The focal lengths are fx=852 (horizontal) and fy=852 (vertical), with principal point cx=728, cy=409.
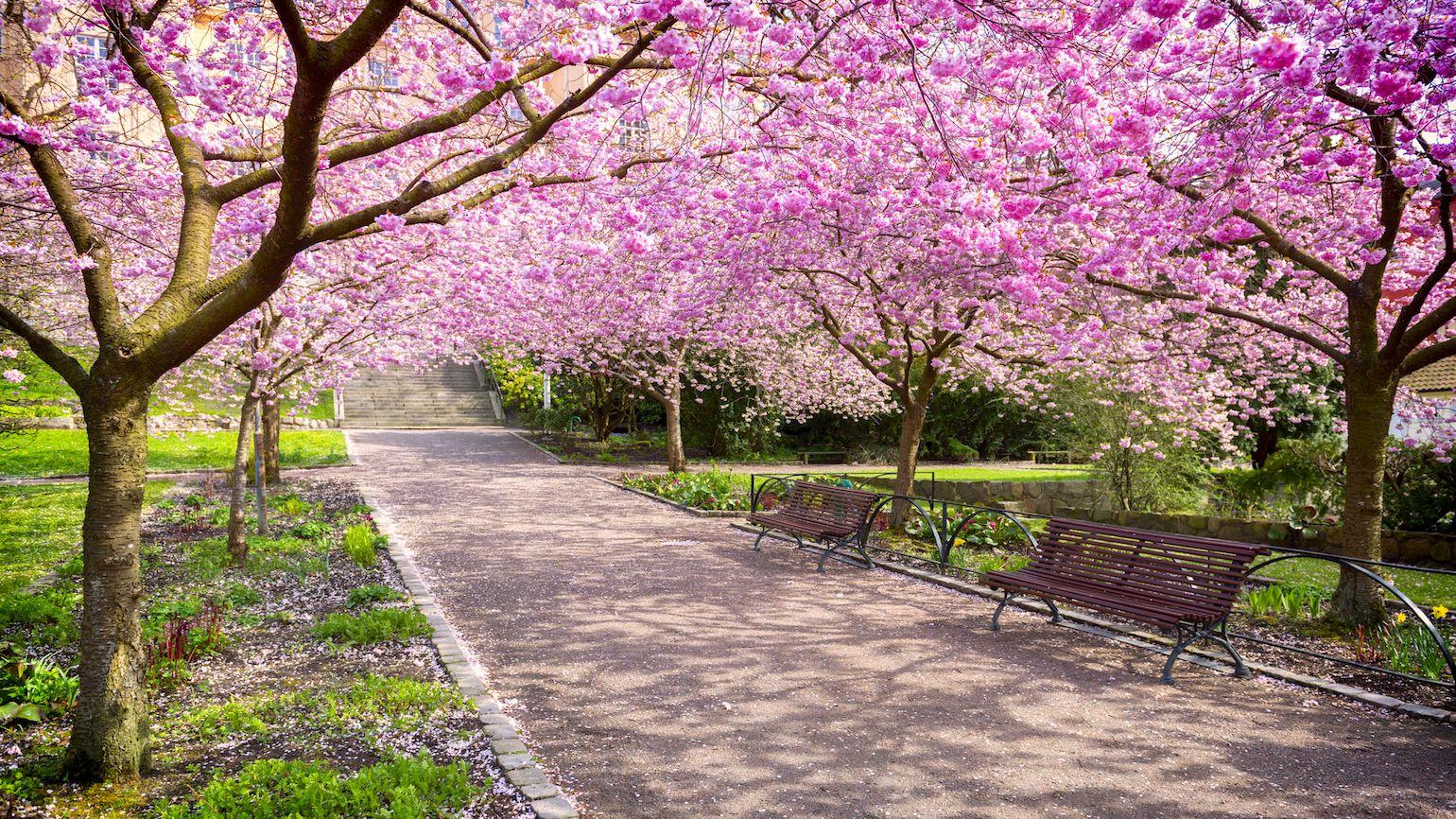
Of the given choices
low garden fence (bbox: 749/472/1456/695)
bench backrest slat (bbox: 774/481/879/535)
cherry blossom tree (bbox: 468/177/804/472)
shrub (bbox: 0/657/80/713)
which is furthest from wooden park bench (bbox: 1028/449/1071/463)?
shrub (bbox: 0/657/80/713)

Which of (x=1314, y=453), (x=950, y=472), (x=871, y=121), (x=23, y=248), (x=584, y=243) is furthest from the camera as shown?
(x=950, y=472)

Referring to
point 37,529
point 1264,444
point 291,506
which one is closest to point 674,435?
point 291,506

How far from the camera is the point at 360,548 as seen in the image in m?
8.20

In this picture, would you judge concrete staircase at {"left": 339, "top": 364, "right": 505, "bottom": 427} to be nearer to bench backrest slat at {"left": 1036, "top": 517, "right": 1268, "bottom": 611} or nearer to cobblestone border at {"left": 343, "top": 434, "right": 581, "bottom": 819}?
cobblestone border at {"left": 343, "top": 434, "right": 581, "bottom": 819}

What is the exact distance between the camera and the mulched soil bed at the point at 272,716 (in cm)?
361

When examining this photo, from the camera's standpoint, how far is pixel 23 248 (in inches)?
290

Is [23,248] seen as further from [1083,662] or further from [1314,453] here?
[1314,453]

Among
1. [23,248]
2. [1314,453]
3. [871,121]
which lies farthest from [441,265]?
[1314,453]

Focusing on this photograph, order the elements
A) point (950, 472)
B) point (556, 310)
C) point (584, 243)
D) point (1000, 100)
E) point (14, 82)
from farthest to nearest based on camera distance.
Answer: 1. point (950, 472)
2. point (556, 310)
3. point (584, 243)
4. point (1000, 100)
5. point (14, 82)

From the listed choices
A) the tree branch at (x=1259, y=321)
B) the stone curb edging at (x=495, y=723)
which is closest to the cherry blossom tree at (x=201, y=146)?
the stone curb edging at (x=495, y=723)

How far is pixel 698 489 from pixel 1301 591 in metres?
8.31

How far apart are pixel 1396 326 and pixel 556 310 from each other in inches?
484

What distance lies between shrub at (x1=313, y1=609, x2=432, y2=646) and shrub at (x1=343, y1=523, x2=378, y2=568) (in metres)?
2.05

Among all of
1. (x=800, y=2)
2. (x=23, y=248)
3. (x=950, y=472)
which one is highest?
(x=800, y=2)
